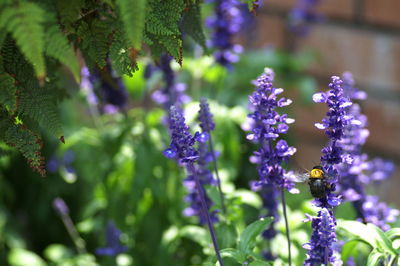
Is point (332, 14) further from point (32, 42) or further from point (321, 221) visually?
point (32, 42)

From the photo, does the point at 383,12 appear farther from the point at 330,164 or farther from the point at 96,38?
the point at 96,38

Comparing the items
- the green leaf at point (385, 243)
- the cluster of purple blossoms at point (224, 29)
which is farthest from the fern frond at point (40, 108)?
the cluster of purple blossoms at point (224, 29)

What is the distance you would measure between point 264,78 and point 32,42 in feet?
1.98

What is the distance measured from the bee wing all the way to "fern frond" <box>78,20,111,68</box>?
1.82ft

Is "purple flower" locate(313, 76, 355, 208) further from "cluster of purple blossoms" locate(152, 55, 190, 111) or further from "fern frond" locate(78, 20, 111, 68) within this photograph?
"cluster of purple blossoms" locate(152, 55, 190, 111)

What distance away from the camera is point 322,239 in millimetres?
1324

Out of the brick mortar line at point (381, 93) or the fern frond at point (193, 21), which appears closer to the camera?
the fern frond at point (193, 21)

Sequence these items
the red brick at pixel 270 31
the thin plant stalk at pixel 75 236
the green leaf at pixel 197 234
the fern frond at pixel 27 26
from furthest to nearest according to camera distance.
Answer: the red brick at pixel 270 31, the thin plant stalk at pixel 75 236, the green leaf at pixel 197 234, the fern frond at pixel 27 26

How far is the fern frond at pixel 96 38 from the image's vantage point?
52.1 inches

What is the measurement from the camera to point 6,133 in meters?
1.38

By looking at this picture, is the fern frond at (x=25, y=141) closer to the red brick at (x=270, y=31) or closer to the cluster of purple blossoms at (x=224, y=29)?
the cluster of purple blossoms at (x=224, y=29)

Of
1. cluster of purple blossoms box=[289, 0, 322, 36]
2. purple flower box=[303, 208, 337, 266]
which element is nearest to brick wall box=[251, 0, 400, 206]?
cluster of purple blossoms box=[289, 0, 322, 36]

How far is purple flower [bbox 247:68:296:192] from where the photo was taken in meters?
1.44

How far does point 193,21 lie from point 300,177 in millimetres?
507
